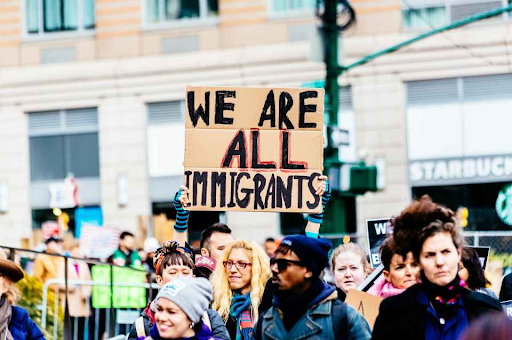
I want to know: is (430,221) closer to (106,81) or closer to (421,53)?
(421,53)

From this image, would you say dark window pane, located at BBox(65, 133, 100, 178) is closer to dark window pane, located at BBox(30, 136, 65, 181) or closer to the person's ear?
dark window pane, located at BBox(30, 136, 65, 181)

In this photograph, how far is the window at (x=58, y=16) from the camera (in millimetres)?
24484

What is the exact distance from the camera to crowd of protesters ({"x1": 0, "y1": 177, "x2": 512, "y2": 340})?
179 inches

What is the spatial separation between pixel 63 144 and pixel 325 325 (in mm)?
19882

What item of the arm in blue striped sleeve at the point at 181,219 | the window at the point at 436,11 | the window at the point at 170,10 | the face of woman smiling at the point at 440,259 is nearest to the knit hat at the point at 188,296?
the face of woman smiling at the point at 440,259

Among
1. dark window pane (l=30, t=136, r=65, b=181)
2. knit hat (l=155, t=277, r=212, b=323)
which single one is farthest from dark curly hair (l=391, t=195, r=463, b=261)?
dark window pane (l=30, t=136, r=65, b=181)

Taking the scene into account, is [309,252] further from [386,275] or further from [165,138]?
[165,138]

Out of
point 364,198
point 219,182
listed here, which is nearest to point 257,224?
point 364,198

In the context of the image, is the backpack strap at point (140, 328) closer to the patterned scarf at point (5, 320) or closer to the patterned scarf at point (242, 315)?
the patterned scarf at point (242, 315)

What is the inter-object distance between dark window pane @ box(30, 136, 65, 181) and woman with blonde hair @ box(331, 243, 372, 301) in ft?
57.3

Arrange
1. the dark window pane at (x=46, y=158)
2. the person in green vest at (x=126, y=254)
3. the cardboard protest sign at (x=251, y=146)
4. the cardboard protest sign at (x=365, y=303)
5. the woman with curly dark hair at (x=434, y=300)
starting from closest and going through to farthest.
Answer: the woman with curly dark hair at (x=434, y=300) < the cardboard protest sign at (x=365, y=303) < the cardboard protest sign at (x=251, y=146) < the person in green vest at (x=126, y=254) < the dark window pane at (x=46, y=158)

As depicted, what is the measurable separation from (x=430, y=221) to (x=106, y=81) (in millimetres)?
19584

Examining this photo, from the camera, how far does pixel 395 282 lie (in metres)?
6.22

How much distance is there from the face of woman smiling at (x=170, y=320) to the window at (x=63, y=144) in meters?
18.8
